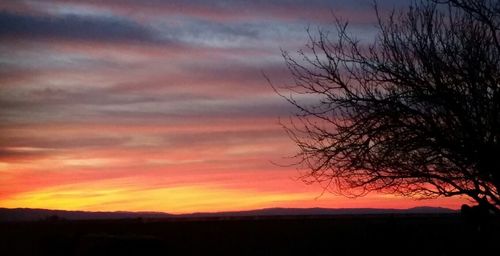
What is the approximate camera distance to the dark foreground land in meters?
20.4

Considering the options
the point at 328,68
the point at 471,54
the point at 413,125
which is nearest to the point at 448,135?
the point at 413,125

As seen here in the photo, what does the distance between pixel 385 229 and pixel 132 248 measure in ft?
41.3

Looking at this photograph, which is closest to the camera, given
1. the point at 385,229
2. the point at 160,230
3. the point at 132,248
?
the point at 132,248

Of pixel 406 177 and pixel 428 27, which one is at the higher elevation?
pixel 428 27

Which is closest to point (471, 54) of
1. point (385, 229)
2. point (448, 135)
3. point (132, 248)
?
point (448, 135)

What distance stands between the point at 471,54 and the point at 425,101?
1265mm

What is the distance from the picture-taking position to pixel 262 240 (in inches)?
1334

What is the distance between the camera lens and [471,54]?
13727mm

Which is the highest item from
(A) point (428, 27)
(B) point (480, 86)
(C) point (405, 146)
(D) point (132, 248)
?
(A) point (428, 27)

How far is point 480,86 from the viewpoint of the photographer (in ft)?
44.8

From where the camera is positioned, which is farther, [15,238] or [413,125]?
[15,238]

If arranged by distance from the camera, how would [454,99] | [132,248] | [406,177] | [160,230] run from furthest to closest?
[160,230] → [132,248] → [406,177] → [454,99]

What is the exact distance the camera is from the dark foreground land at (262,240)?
20391 millimetres

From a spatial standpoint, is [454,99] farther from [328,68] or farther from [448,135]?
[328,68]
